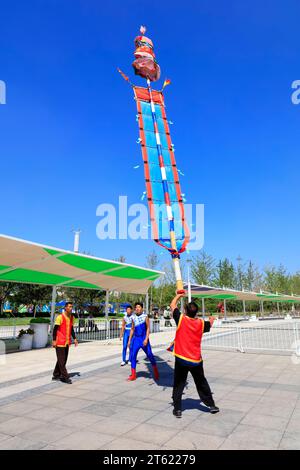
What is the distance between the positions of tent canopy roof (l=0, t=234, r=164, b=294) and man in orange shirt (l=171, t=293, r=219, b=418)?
232 inches

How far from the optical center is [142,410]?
522 centimetres

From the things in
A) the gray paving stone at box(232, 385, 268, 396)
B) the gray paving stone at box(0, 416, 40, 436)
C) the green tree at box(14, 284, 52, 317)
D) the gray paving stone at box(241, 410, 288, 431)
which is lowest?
the gray paving stone at box(232, 385, 268, 396)

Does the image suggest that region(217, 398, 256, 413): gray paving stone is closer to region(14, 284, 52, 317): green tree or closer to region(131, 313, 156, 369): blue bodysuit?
region(131, 313, 156, 369): blue bodysuit

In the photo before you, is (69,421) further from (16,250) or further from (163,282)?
(163,282)

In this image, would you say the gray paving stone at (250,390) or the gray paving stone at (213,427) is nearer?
the gray paving stone at (213,427)

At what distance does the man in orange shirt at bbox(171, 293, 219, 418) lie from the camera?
4.92m

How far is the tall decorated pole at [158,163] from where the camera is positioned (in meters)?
8.62

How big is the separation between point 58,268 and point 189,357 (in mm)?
8678

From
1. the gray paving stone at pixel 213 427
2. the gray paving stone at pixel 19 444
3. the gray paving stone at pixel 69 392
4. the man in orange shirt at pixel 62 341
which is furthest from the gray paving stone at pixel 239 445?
the man in orange shirt at pixel 62 341

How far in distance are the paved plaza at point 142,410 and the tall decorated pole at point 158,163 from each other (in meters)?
2.43

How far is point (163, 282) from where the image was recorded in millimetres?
46469

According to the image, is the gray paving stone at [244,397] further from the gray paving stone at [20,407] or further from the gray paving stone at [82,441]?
the gray paving stone at [20,407]

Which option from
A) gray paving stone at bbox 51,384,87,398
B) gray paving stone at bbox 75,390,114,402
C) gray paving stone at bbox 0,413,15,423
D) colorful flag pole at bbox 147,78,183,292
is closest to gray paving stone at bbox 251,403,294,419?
gray paving stone at bbox 75,390,114,402

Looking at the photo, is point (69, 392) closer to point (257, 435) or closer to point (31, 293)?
point (257, 435)
